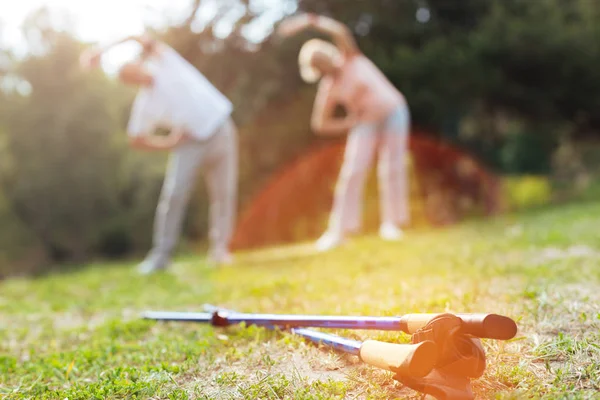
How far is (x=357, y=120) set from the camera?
616cm

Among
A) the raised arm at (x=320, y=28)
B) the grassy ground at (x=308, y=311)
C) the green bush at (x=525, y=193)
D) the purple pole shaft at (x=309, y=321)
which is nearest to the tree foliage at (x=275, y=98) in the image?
the green bush at (x=525, y=193)

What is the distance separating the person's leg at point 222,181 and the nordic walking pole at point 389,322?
316cm

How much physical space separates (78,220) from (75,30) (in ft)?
14.6

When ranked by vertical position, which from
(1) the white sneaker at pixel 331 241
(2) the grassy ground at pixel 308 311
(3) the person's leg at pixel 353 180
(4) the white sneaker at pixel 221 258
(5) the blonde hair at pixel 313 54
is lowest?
(2) the grassy ground at pixel 308 311

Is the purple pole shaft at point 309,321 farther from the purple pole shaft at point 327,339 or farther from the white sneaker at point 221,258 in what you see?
the white sneaker at point 221,258

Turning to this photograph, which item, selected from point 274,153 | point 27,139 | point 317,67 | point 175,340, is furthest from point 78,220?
point 175,340

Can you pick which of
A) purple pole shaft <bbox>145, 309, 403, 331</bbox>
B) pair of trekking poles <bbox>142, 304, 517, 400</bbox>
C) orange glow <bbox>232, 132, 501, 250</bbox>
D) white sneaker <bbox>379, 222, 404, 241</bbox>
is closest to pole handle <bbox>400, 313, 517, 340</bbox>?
pair of trekking poles <bbox>142, 304, 517, 400</bbox>

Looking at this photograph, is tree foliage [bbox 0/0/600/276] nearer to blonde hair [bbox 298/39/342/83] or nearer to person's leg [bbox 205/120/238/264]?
blonde hair [bbox 298/39/342/83]

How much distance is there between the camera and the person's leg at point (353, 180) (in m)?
6.12

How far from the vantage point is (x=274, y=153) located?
10.2 meters

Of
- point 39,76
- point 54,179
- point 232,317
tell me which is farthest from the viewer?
point 39,76

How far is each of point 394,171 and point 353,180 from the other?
51cm

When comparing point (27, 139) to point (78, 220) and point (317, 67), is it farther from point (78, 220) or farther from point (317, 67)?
point (317, 67)

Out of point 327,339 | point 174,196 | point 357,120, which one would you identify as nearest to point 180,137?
point 174,196
